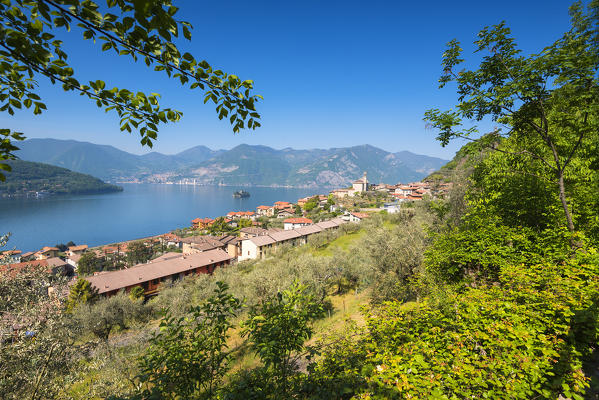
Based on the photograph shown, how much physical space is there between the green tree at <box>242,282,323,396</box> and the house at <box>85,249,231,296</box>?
1612 inches

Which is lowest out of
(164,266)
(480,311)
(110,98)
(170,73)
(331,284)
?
(164,266)

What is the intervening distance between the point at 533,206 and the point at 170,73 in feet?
39.1

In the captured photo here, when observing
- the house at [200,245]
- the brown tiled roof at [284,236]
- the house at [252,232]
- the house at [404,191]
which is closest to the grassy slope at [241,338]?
the house at [200,245]

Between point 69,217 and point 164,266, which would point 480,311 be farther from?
point 69,217

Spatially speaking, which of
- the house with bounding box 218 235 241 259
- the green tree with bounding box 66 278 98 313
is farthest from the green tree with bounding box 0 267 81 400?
the house with bounding box 218 235 241 259

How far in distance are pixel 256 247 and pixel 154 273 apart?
1910 cm

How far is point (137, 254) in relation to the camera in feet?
197

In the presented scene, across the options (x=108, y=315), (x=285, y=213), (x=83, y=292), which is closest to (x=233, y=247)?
(x=83, y=292)

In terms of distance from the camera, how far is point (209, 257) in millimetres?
49344

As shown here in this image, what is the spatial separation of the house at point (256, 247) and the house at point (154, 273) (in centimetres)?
405

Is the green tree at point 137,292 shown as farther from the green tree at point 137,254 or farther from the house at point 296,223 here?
the house at point 296,223

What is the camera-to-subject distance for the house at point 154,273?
35.0 meters

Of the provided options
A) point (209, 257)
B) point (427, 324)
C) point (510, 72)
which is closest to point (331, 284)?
point (427, 324)

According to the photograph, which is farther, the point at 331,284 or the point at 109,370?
the point at 331,284
